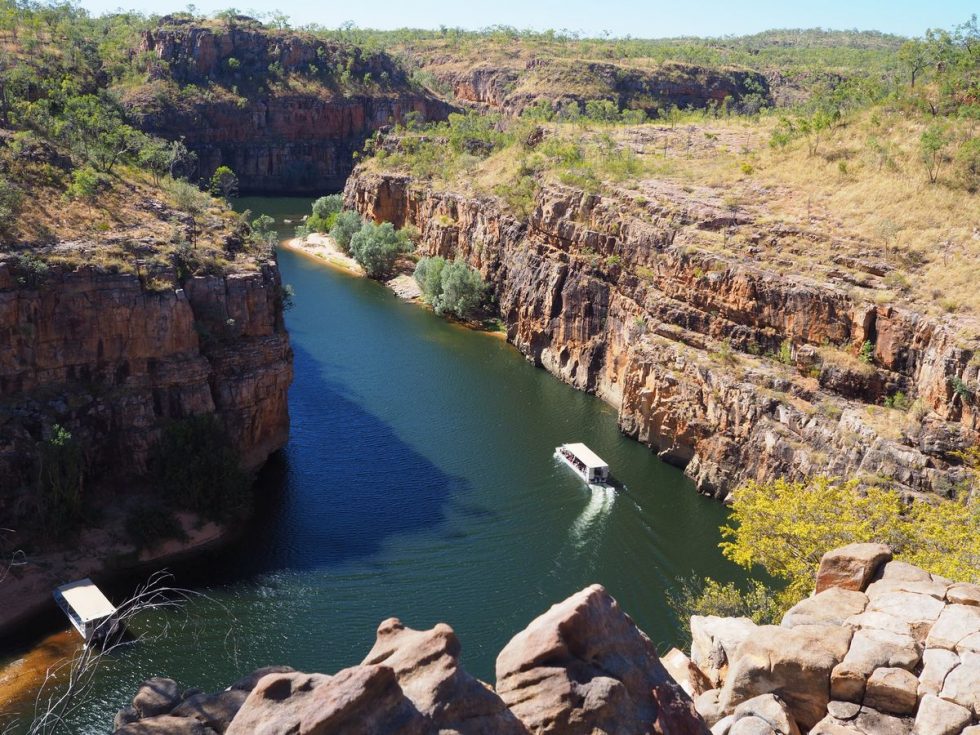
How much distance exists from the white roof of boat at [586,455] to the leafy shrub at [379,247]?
44357mm

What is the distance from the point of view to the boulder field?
17172mm

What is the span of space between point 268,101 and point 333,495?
111 meters

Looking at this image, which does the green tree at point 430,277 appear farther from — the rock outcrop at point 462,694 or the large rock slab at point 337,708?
the large rock slab at point 337,708

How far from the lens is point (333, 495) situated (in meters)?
49.3

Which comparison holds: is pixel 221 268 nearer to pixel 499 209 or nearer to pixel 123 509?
pixel 123 509

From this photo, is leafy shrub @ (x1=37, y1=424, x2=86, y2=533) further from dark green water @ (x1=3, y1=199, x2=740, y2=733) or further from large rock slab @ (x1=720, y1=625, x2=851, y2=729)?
large rock slab @ (x1=720, y1=625, x2=851, y2=729)

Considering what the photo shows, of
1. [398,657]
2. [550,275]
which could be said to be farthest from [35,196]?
[398,657]

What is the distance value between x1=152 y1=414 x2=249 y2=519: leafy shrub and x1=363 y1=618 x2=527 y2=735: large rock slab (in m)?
28.8

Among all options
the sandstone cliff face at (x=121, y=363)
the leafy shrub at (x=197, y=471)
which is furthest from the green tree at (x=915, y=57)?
the leafy shrub at (x=197, y=471)

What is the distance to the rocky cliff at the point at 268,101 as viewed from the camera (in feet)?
449

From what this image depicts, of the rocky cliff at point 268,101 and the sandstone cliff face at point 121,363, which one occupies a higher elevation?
the rocky cliff at point 268,101

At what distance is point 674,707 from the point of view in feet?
65.1

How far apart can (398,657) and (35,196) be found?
4288 centimetres

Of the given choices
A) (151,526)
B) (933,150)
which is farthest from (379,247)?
(151,526)
